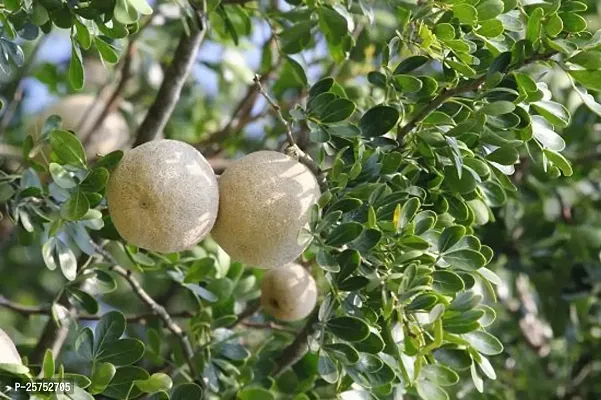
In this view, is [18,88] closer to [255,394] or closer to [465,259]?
[255,394]

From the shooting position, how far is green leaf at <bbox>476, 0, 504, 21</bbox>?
0.89 meters

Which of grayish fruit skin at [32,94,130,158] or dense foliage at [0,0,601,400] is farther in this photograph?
grayish fruit skin at [32,94,130,158]

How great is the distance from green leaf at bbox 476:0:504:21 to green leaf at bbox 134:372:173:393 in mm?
434

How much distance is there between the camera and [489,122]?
0.87m

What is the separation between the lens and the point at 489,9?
891 mm

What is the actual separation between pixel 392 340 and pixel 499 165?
0.63 ft

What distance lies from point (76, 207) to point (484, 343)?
40 centimetres

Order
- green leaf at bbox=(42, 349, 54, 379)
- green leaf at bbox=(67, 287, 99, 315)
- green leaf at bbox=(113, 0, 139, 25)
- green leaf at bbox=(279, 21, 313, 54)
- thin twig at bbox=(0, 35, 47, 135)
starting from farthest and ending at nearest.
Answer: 1. thin twig at bbox=(0, 35, 47, 135)
2. green leaf at bbox=(279, 21, 313, 54)
3. green leaf at bbox=(67, 287, 99, 315)
4. green leaf at bbox=(113, 0, 139, 25)
5. green leaf at bbox=(42, 349, 54, 379)

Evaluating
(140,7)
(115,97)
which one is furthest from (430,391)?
(115,97)

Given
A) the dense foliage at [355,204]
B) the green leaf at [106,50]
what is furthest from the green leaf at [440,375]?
the green leaf at [106,50]

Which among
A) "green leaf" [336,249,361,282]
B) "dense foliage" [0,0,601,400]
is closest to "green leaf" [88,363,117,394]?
"dense foliage" [0,0,601,400]

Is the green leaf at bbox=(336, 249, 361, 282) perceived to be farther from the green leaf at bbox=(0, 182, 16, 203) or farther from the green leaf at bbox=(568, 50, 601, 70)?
the green leaf at bbox=(0, 182, 16, 203)

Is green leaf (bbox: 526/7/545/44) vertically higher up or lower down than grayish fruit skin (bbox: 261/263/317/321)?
higher up

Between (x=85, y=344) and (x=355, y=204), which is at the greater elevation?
(x=355, y=204)
